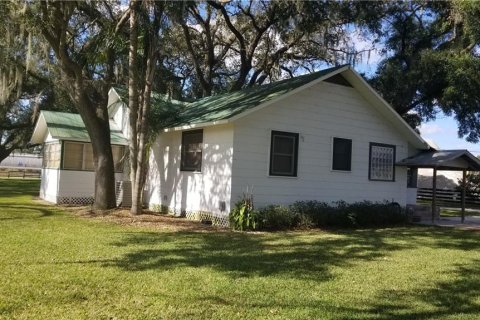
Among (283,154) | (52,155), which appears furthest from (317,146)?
(52,155)

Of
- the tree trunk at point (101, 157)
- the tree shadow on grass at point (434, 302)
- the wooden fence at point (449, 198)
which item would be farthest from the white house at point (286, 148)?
the wooden fence at point (449, 198)

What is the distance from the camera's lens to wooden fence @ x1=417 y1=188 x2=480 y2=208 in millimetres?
31141

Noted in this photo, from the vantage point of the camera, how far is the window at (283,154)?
551 inches

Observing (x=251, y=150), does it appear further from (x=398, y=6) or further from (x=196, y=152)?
(x=398, y=6)

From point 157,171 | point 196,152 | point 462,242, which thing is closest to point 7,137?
point 157,171

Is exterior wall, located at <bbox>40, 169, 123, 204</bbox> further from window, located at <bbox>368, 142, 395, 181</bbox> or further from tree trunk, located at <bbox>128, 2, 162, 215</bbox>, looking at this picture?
window, located at <bbox>368, 142, 395, 181</bbox>

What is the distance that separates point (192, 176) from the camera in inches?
584

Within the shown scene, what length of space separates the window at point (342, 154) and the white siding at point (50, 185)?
10.2 meters

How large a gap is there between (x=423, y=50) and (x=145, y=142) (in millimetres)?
12751

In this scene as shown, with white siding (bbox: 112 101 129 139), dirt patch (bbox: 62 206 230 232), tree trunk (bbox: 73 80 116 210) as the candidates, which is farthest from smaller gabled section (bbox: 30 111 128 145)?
dirt patch (bbox: 62 206 230 232)

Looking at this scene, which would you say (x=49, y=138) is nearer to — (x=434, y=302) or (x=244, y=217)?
(x=244, y=217)

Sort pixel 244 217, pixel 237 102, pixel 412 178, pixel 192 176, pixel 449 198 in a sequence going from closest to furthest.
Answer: pixel 244 217 < pixel 192 176 < pixel 237 102 < pixel 412 178 < pixel 449 198

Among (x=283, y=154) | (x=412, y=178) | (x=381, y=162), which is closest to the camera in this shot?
(x=283, y=154)

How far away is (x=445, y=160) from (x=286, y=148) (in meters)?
5.57
